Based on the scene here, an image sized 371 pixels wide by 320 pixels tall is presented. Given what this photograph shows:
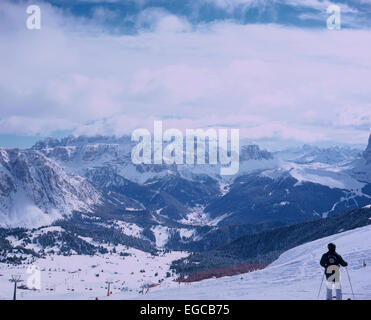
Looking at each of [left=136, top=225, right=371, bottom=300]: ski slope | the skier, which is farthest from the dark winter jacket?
[left=136, top=225, right=371, bottom=300]: ski slope

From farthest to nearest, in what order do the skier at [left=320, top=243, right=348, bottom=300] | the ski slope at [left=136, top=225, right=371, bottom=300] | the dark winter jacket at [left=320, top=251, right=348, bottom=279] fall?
the ski slope at [left=136, top=225, right=371, bottom=300]
the dark winter jacket at [left=320, top=251, right=348, bottom=279]
the skier at [left=320, top=243, right=348, bottom=300]

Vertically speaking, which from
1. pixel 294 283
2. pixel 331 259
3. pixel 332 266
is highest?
pixel 331 259

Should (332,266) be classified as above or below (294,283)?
above

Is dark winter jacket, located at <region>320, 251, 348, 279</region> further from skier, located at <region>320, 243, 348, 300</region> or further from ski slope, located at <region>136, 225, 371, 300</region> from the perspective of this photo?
ski slope, located at <region>136, 225, 371, 300</region>

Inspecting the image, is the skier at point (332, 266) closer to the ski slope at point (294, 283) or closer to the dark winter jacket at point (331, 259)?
the dark winter jacket at point (331, 259)

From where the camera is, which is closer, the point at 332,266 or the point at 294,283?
the point at 332,266

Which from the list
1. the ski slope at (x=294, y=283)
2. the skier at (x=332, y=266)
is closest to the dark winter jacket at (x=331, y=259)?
the skier at (x=332, y=266)

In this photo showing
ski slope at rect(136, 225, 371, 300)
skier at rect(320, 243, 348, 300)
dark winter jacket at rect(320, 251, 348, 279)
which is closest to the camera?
skier at rect(320, 243, 348, 300)

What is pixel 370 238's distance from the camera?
169 ft

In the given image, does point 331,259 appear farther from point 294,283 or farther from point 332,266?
point 294,283

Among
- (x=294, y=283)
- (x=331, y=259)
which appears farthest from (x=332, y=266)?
(x=294, y=283)

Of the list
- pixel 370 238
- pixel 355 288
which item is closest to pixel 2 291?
pixel 370 238
